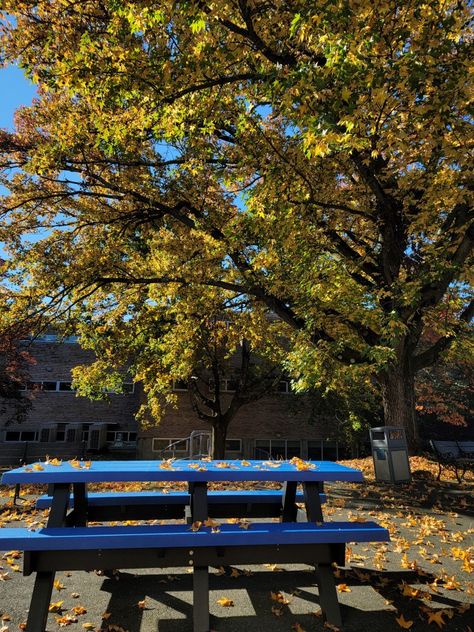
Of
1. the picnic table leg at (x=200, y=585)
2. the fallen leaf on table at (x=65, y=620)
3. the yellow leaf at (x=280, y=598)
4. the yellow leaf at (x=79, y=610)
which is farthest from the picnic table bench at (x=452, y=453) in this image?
the fallen leaf on table at (x=65, y=620)

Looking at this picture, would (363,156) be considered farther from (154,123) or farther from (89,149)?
(89,149)

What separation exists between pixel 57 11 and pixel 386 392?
950 centimetres

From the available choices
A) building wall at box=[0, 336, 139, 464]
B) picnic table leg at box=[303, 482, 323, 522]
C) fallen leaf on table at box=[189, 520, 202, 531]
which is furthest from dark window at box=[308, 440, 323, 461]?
fallen leaf on table at box=[189, 520, 202, 531]

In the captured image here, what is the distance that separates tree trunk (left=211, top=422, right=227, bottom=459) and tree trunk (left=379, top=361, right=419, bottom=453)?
468 inches

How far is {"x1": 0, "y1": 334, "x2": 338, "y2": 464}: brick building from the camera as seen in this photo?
2720 centimetres

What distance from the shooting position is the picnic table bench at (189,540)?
10.0ft

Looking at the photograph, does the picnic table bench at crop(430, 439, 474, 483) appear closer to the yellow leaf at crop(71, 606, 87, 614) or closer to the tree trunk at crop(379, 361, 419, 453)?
the tree trunk at crop(379, 361, 419, 453)

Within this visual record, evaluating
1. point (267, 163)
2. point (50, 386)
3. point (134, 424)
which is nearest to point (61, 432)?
point (50, 386)

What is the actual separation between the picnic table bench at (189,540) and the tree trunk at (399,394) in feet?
24.5

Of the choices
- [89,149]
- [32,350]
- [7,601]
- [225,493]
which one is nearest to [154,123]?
[89,149]

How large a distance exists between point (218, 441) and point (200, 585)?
18.7 m

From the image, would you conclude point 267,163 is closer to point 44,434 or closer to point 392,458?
point 392,458

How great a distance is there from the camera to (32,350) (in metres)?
31.0

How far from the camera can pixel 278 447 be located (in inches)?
1109
